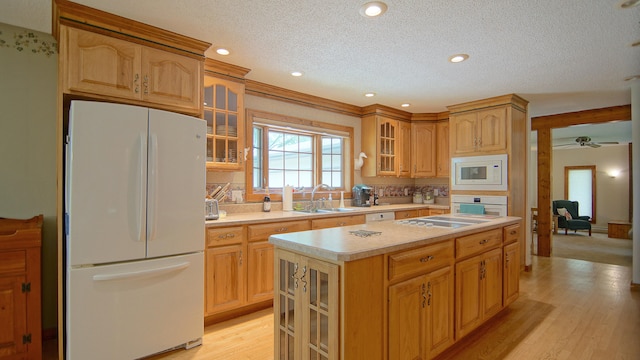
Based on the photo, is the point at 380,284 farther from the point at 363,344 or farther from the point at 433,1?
the point at 433,1

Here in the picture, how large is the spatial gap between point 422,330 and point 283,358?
853mm

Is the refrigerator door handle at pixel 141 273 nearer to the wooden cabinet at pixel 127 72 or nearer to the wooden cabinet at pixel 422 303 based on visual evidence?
the wooden cabinet at pixel 127 72

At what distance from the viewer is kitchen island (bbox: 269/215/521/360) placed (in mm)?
1520

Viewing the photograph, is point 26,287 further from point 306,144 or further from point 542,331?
point 542,331

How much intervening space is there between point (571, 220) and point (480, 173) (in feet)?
19.1

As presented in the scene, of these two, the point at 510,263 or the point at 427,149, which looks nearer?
the point at 510,263

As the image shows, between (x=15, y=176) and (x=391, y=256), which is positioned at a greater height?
(x=15, y=176)

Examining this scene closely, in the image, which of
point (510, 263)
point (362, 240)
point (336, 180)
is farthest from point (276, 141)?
point (510, 263)

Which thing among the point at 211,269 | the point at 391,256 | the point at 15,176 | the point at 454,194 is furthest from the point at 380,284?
the point at 454,194

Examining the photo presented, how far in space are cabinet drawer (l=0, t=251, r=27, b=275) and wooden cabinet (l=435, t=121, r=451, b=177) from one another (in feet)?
16.4

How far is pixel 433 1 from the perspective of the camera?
6.34 feet

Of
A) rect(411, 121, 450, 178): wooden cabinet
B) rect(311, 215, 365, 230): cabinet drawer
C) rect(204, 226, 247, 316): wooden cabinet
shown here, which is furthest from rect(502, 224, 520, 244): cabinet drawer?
rect(204, 226, 247, 316): wooden cabinet

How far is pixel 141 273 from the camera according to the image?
207 cm

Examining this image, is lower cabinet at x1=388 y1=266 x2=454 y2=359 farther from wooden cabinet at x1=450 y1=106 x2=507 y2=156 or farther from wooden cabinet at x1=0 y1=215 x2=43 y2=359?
wooden cabinet at x1=450 y1=106 x2=507 y2=156
